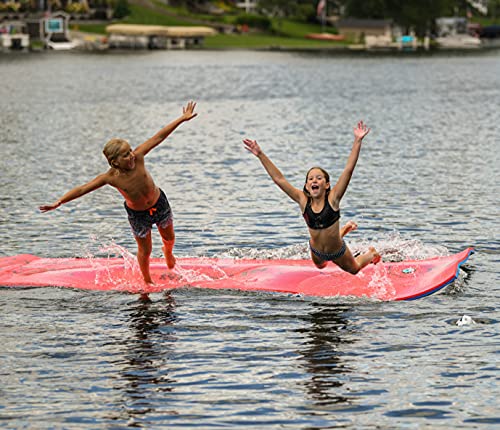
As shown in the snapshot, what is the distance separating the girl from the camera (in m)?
14.9

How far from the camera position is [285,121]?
173ft

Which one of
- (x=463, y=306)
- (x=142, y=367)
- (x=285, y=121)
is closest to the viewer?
(x=142, y=367)

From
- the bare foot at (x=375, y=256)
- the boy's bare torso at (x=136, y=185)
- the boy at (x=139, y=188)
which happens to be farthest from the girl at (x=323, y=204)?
the boy's bare torso at (x=136, y=185)

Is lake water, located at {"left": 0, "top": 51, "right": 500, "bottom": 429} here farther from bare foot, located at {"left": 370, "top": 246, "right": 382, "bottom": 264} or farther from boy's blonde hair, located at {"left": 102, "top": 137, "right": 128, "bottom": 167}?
boy's blonde hair, located at {"left": 102, "top": 137, "right": 128, "bottom": 167}

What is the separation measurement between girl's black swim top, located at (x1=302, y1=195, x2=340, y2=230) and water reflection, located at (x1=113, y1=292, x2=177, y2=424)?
2.45 meters

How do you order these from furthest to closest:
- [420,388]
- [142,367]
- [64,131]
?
[64,131] → [142,367] → [420,388]

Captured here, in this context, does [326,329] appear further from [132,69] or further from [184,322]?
[132,69]

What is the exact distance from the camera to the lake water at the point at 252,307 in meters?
12.5

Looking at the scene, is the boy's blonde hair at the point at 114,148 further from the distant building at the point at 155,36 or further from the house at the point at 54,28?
the house at the point at 54,28

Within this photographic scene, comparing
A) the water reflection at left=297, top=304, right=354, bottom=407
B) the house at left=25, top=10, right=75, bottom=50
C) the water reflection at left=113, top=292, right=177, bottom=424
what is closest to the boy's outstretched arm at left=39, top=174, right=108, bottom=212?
the water reflection at left=113, top=292, right=177, bottom=424

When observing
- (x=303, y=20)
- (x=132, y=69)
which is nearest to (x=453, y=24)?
(x=303, y=20)

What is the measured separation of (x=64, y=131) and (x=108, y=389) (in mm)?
35442

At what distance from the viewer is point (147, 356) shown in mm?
14211

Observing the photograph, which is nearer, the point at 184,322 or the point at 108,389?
the point at 108,389
